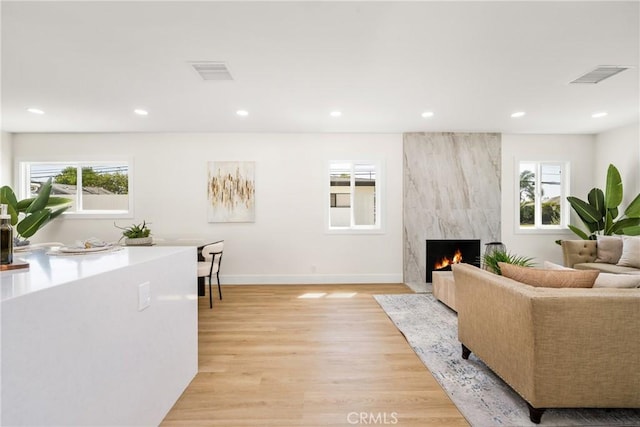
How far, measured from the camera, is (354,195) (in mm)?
5578

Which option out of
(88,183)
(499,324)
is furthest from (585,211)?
(88,183)

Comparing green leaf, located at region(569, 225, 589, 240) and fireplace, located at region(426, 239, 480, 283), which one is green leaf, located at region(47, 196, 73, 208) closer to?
fireplace, located at region(426, 239, 480, 283)

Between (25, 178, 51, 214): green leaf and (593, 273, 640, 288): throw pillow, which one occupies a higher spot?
(25, 178, 51, 214): green leaf

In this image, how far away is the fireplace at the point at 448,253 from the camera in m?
5.44

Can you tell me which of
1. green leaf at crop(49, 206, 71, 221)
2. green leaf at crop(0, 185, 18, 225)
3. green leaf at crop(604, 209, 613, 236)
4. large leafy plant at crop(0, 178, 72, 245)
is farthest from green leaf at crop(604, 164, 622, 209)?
green leaf at crop(0, 185, 18, 225)

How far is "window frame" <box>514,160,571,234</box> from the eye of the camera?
18.2 feet

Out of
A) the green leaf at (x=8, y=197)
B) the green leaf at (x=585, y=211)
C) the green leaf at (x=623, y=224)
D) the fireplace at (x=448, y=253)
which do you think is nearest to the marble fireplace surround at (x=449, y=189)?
the fireplace at (x=448, y=253)

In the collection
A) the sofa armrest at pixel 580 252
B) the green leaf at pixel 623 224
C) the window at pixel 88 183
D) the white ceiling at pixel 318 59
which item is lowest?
the sofa armrest at pixel 580 252

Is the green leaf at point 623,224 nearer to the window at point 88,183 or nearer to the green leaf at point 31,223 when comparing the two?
the window at point 88,183

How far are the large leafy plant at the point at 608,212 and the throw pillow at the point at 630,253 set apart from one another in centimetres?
55

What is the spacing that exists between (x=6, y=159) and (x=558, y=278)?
24.8 feet

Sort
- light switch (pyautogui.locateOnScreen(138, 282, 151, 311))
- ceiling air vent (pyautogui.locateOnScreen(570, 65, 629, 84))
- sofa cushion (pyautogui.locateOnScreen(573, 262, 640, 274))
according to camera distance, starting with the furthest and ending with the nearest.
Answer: sofa cushion (pyautogui.locateOnScreen(573, 262, 640, 274)) → ceiling air vent (pyautogui.locateOnScreen(570, 65, 629, 84)) → light switch (pyautogui.locateOnScreen(138, 282, 151, 311))

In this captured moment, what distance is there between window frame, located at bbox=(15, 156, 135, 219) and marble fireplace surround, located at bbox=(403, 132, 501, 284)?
4.70 m

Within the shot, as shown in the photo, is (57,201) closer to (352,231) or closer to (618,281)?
(352,231)
